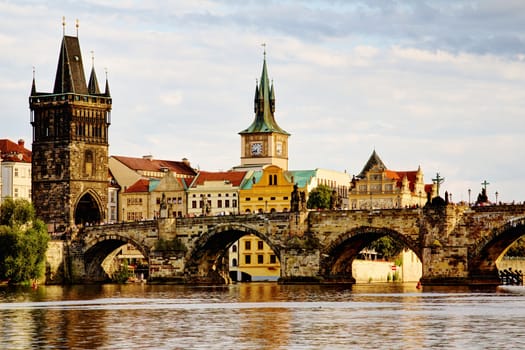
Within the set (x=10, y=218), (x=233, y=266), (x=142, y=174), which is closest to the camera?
(x=10, y=218)

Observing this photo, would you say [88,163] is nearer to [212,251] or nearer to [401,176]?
[212,251]

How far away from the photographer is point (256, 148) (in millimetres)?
186875

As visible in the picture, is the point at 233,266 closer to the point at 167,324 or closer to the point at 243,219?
the point at 243,219

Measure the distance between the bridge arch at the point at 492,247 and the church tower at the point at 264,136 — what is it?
7270 centimetres

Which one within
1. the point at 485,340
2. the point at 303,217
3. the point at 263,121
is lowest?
the point at 485,340

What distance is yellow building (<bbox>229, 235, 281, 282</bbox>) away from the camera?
6216 inches

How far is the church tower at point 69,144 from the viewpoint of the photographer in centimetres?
14625

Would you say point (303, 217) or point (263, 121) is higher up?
point (263, 121)

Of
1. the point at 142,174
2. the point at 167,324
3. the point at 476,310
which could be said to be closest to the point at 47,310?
the point at 167,324

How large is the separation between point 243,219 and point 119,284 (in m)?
18.6

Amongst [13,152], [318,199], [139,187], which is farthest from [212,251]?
[139,187]

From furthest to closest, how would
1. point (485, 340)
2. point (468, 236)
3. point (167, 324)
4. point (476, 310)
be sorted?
1. point (468, 236)
2. point (476, 310)
3. point (167, 324)
4. point (485, 340)

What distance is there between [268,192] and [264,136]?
22662 millimetres

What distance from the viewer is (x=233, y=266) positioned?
161m
